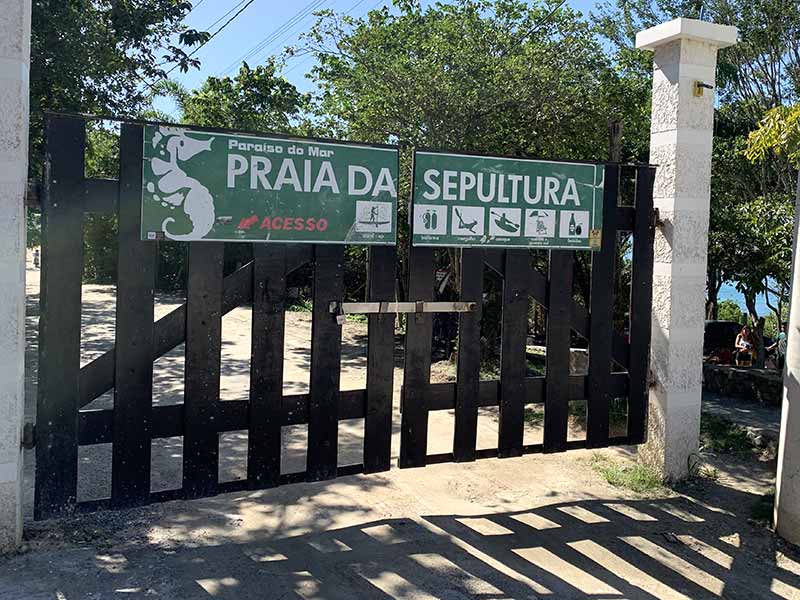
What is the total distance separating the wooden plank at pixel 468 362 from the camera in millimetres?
5598

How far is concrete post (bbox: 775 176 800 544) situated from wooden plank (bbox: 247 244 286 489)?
3684 mm

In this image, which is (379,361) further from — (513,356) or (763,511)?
(763,511)

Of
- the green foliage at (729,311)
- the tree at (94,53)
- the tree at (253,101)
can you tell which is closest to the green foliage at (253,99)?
the tree at (253,101)

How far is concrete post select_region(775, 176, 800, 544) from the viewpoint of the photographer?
5.20m

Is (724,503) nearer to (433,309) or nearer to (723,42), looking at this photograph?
(433,309)

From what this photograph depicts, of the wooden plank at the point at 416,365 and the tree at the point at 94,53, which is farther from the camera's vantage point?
the tree at the point at 94,53

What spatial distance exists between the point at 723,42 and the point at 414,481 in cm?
470

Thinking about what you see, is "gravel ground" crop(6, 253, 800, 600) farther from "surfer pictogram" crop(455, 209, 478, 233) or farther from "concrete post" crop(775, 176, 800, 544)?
"surfer pictogram" crop(455, 209, 478, 233)

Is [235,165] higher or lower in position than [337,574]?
higher

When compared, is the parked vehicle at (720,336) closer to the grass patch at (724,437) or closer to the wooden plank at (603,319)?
the grass patch at (724,437)

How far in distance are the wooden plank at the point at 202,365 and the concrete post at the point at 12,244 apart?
0.99 meters

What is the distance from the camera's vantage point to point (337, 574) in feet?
14.7

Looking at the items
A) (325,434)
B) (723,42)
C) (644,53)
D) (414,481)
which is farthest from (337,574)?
(644,53)

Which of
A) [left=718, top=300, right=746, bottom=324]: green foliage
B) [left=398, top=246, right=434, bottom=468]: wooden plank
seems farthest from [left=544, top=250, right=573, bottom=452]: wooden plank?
[left=718, top=300, right=746, bottom=324]: green foliage
